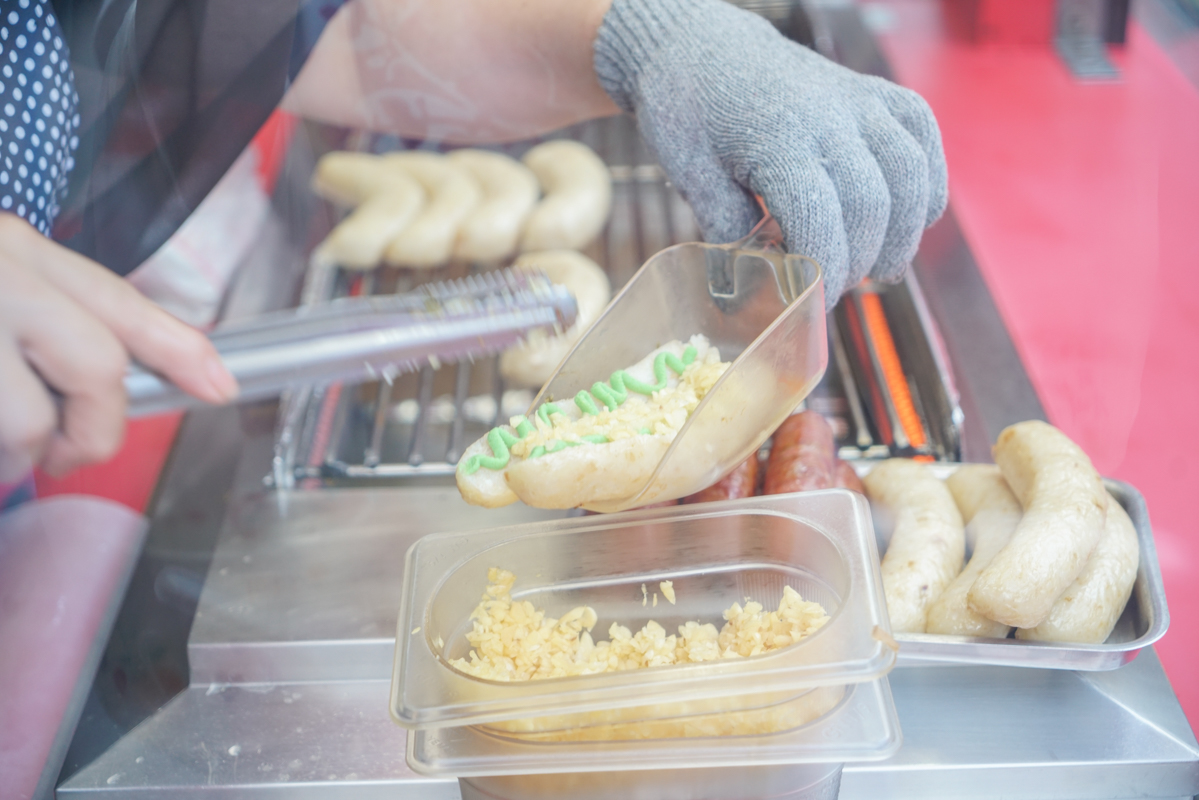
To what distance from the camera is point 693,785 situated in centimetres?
93

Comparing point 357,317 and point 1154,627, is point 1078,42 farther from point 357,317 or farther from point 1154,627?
point 357,317

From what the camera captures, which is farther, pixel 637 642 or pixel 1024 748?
pixel 1024 748

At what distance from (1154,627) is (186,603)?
1.38m

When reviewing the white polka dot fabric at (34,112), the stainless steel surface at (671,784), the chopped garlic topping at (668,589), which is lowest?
the stainless steel surface at (671,784)

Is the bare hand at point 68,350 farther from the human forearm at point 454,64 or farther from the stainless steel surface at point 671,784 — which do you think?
the human forearm at point 454,64

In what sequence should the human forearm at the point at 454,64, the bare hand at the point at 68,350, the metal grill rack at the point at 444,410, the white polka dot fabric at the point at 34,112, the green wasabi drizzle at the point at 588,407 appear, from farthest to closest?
the metal grill rack at the point at 444,410, the human forearm at the point at 454,64, the green wasabi drizzle at the point at 588,407, the white polka dot fabric at the point at 34,112, the bare hand at the point at 68,350

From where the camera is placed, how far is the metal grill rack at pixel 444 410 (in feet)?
5.16

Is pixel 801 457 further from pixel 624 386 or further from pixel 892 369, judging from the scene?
pixel 892 369

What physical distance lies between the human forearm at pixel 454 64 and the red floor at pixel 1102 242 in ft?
2.11

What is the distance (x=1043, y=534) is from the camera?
1068 mm

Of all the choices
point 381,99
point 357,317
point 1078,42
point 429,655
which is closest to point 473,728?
point 429,655

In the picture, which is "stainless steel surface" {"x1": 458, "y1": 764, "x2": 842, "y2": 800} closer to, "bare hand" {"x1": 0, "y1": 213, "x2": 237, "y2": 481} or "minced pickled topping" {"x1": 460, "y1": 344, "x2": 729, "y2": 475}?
"minced pickled topping" {"x1": 460, "y1": 344, "x2": 729, "y2": 475}

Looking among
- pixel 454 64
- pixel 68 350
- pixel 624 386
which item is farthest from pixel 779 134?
pixel 68 350

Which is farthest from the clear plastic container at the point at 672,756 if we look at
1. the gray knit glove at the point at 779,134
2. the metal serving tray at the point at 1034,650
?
the gray knit glove at the point at 779,134
